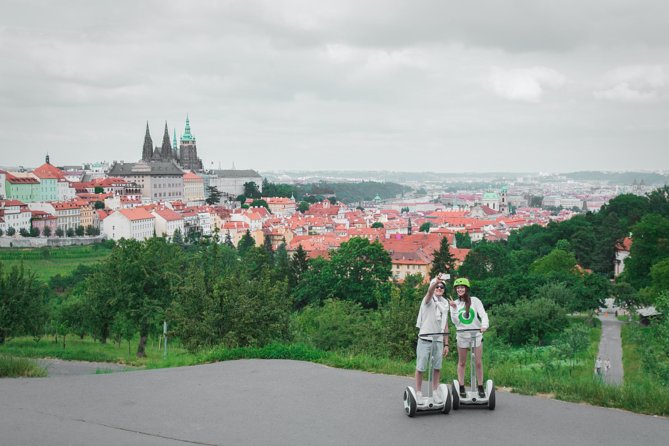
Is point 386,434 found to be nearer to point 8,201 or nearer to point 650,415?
point 650,415

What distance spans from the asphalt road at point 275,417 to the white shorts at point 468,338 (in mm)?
670

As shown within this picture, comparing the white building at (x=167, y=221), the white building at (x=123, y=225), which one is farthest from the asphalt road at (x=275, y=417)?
the white building at (x=167, y=221)

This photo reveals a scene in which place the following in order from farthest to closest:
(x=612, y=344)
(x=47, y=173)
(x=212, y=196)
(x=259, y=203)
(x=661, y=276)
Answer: (x=212, y=196)
(x=259, y=203)
(x=47, y=173)
(x=661, y=276)
(x=612, y=344)

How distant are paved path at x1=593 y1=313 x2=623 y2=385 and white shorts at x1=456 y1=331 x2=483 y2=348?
13.3m

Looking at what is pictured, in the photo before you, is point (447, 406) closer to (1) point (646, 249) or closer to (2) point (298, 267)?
(1) point (646, 249)

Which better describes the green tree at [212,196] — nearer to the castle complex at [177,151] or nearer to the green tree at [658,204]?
the castle complex at [177,151]

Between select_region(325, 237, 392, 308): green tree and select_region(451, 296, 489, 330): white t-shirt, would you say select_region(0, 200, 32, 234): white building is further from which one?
select_region(451, 296, 489, 330): white t-shirt

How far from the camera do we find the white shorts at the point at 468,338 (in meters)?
7.36

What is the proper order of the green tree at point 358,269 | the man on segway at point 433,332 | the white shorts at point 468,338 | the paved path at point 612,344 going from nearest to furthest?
1. the man on segway at point 433,332
2. the white shorts at point 468,338
3. the paved path at point 612,344
4. the green tree at point 358,269

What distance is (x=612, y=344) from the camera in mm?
31094

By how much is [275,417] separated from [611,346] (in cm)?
2647

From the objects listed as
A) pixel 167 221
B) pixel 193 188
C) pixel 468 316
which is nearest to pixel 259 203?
pixel 193 188

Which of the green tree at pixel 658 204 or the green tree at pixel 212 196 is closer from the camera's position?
the green tree at pixel 658 204

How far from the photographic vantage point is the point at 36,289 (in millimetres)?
25094
